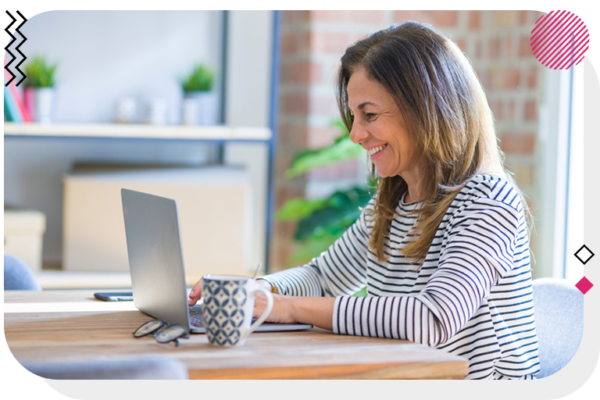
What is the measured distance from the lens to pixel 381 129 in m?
1.21

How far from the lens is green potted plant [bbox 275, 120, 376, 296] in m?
2.41

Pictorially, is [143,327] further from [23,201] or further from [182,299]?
[23,201]

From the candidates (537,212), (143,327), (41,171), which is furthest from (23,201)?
(537,212)

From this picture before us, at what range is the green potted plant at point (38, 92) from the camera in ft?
7.04

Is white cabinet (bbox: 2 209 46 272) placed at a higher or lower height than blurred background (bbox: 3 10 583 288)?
lower

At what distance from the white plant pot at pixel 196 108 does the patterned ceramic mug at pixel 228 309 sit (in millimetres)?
1468

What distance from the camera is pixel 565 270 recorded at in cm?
234

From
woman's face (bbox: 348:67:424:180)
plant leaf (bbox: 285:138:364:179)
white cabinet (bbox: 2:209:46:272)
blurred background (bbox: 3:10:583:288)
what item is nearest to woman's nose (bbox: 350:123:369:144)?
woman's face (bbox: 348:67:424:180)

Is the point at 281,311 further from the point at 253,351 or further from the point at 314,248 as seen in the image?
the point at 314,248

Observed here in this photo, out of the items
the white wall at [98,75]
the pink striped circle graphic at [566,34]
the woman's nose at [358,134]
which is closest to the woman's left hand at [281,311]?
the woman's nose at [358,134]

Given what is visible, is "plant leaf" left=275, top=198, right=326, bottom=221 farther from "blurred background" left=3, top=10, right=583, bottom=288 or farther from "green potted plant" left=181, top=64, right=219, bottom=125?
"green potted plant" left=181, top=64, right=219, bottom=125

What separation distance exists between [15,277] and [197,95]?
3.34ft

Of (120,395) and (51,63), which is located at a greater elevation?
Answer: (51,63)

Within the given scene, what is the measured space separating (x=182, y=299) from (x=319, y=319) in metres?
0.21
